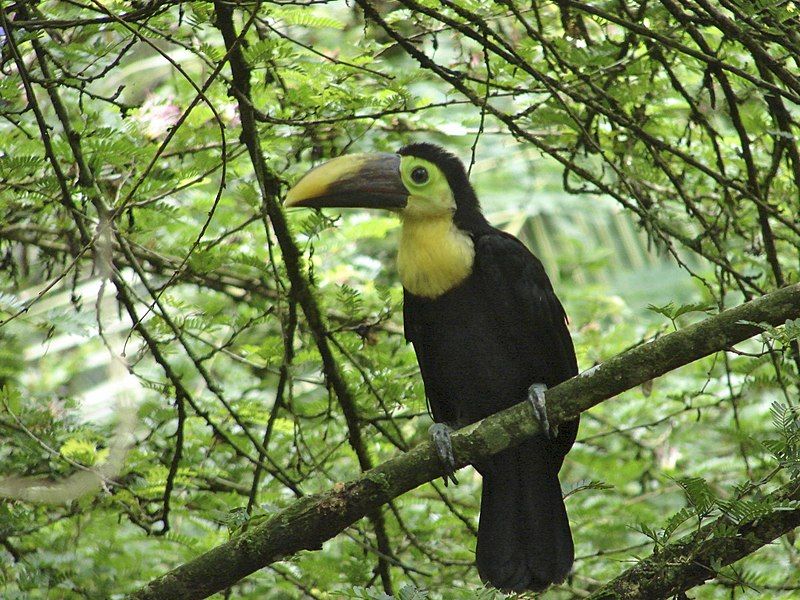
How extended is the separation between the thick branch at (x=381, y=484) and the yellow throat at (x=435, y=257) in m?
0.99

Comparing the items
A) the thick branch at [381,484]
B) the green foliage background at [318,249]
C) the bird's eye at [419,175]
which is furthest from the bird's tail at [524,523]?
the bird's eye at [419,175]

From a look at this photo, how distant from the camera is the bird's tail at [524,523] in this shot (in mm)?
3758

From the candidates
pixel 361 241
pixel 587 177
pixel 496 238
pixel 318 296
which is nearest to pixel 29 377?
pixel 361 241

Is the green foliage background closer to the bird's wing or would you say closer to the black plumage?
the black plumage

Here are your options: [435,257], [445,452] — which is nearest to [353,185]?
[435,257]

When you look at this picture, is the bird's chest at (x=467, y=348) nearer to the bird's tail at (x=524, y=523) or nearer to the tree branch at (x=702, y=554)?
the bird's tail at (x=524, y=523)

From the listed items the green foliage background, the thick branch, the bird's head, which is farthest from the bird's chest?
the thick branch

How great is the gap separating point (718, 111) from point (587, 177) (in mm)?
925

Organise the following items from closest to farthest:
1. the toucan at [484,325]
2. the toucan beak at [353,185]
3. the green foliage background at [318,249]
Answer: the green foliage background at [318,249] → the toucan beak at [353,185] → the toucan at [484,325]

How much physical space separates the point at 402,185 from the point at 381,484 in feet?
4.67

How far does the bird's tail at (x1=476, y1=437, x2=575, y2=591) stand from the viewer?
376 centimetres

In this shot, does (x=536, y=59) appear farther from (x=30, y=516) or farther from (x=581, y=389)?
(x=30, y=516)

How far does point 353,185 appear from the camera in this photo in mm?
3797

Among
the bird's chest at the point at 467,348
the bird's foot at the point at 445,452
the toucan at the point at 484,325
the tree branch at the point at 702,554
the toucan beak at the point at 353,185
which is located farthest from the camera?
the bird's chest at the point at 467,348
